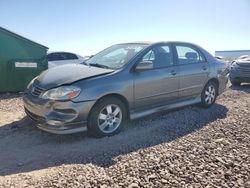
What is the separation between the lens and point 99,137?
4.82 m

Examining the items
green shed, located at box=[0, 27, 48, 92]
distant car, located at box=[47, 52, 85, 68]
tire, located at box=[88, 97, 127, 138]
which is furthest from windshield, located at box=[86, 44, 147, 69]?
distant car, located at box=[47, 52, 85, 68]

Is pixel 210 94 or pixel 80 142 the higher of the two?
pixel 210 94

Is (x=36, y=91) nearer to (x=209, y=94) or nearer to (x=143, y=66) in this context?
(x=143, y=66)

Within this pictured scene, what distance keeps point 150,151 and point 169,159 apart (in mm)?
366

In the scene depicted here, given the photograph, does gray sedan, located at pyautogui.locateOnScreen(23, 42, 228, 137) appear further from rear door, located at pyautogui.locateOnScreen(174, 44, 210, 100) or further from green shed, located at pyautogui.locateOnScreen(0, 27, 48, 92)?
green shed, located at pyautogui.locateOnScreen(0, 27, 48, 92)

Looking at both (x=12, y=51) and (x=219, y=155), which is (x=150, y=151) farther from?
(x=12, y=51)

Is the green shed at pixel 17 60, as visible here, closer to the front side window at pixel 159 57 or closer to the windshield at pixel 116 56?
the windshield at pixel 116 56

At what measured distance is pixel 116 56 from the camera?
19.0 ft

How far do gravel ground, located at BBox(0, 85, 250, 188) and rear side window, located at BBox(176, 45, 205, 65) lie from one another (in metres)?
1.24

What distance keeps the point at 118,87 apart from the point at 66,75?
882 millimetres

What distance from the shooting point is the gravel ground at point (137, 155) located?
3492 millimetres

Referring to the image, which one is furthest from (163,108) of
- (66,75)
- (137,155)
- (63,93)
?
(63,93)

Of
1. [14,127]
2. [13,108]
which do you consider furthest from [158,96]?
[13,108]

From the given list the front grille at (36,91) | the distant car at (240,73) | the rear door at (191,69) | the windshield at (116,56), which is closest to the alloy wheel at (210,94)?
the rear door at (191,69)
